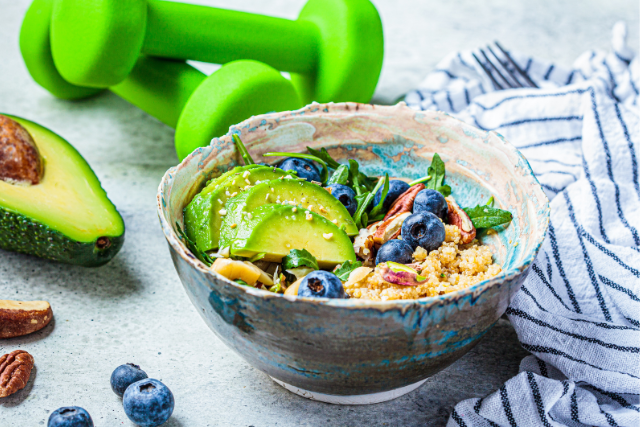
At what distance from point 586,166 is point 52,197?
1120 mm

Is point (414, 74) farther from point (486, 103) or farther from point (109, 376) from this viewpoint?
point (109, 376)

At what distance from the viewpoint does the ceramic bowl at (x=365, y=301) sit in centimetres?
75

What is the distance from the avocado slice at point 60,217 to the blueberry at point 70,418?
364 millimetres

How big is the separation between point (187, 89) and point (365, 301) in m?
1.00

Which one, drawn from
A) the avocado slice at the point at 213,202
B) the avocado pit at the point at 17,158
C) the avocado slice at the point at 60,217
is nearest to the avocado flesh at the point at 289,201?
the avocado slice at the point at 213,202

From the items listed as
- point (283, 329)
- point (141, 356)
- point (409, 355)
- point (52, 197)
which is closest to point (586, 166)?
point (409, 355)

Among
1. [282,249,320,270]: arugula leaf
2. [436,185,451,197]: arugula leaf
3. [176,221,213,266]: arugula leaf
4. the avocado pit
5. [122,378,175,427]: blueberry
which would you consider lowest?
[122,378,175,427]: blueberry

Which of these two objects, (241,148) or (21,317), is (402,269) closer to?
(241,148)

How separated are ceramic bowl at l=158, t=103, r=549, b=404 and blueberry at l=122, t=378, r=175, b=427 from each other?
13cm

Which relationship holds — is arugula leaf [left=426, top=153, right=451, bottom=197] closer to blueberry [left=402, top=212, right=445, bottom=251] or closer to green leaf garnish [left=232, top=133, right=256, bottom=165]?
blueberry [left=402, top=212, right=445, bottom=251]

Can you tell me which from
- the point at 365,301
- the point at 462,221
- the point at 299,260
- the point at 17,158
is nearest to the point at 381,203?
the point at 462,221

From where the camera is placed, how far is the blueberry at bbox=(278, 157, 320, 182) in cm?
110

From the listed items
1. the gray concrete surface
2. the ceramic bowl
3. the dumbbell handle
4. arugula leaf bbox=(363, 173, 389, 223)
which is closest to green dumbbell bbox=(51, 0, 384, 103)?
the dumbbell handle

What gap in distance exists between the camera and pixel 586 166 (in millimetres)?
1317
